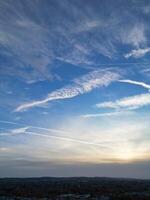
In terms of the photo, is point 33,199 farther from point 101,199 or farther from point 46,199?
point 101,199

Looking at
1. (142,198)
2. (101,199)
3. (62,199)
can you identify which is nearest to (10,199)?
(62,199)

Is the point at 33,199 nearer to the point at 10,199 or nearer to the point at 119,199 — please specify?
the point at 10,199

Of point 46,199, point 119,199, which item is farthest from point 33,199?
point 119,199

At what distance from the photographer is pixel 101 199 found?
105312mm

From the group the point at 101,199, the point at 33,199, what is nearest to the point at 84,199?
the point at 101,199

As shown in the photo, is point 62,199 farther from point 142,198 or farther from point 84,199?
point 142,198

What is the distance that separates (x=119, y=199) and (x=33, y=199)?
23.8 m

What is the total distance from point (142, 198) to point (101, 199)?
11294 mm

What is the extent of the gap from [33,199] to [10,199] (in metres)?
6.21

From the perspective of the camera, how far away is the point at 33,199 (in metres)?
104

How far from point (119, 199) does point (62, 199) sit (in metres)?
15.9

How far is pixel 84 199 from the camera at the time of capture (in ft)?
342

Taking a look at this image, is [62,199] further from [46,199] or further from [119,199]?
[119,199]

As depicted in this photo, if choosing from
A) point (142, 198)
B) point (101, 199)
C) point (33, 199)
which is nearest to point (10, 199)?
point (33, 199)
